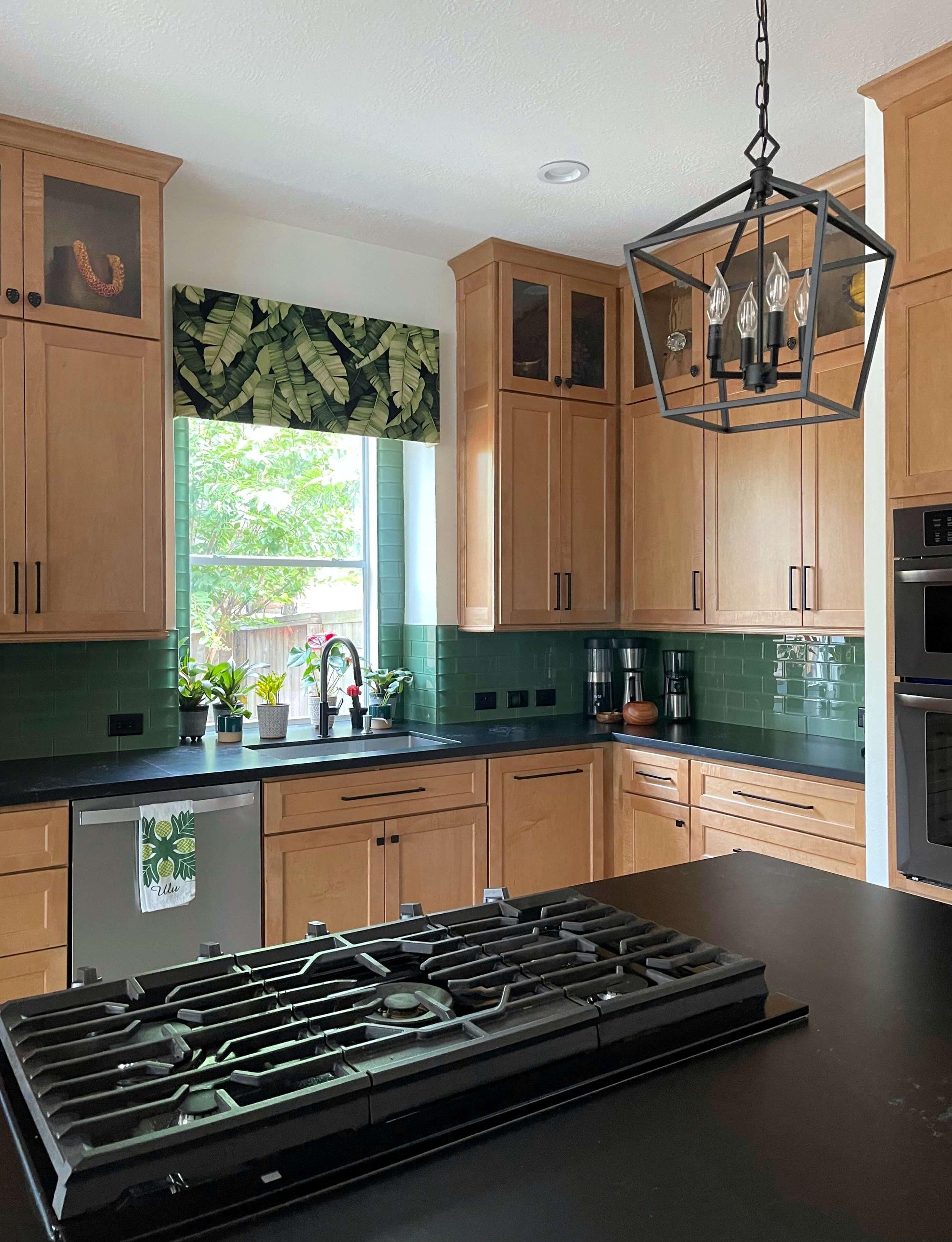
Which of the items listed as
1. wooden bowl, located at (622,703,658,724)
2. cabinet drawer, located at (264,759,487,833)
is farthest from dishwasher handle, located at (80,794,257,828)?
wooden bowl, located at (622,703,658,724)

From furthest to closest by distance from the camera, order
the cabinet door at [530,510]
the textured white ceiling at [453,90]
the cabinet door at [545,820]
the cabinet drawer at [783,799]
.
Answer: the cabinet door at [530,510]
the cabinet door at [545,820]
the cabinet drawer at [783,799]
the textured white ceiling at [453,90]

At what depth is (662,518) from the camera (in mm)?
3871

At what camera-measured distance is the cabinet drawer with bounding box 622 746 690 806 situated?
11.1ft

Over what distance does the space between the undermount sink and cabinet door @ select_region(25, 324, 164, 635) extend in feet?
2.50

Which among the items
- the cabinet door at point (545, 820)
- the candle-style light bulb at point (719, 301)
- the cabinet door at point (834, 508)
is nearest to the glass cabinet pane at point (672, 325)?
the cabinet door at point (834, 508)

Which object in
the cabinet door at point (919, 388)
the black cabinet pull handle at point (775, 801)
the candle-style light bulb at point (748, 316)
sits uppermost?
the cabinet door at point (919, 388)

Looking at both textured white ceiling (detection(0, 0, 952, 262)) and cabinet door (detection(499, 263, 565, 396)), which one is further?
cabinet door (detection(499, 263, 565, 396))

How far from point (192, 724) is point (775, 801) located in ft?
6.61

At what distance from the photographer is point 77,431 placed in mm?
2873

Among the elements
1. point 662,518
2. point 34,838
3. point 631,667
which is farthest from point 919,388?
point 34,838

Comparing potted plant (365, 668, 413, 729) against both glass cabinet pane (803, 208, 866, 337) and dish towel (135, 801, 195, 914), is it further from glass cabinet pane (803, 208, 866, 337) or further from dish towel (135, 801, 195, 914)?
glass cabinet pane (803, 208, 866, 337)

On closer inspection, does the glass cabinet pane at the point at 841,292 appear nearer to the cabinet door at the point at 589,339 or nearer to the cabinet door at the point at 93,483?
the cabinet door at the point at 589,339

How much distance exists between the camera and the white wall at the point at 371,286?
135 inches

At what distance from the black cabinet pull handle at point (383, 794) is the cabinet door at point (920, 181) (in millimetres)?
2090
